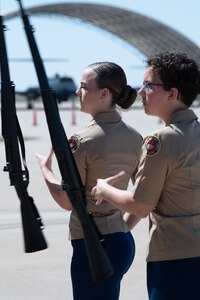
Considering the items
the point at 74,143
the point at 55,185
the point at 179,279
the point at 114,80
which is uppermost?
the point at 114,80

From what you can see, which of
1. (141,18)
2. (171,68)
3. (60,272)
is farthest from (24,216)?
(141,18)

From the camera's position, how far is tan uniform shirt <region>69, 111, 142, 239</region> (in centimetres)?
393

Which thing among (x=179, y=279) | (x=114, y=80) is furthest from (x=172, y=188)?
(x=114, y=80)

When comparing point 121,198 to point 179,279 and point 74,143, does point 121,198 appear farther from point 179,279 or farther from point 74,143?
point 74,143

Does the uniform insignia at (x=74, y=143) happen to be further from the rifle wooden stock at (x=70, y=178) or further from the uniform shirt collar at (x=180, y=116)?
the rifle wooden stock at (x=70, y=178)

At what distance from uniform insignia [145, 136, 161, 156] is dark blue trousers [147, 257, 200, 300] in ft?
1.44

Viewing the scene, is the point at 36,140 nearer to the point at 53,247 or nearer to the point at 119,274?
the point at 53,247

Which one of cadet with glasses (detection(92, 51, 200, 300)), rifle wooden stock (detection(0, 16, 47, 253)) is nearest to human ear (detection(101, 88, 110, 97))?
cadet with glasses (detection(92, 51, 200, 300))

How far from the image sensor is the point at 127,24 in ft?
304

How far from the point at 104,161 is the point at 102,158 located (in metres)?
0.02

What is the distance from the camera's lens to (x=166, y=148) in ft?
10.7

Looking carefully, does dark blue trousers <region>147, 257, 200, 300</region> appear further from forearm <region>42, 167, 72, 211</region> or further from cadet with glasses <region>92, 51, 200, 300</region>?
forearm <region>42, 167, 72, 211</region>

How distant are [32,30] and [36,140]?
2042cm

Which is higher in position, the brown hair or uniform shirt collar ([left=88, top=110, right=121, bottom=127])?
the brown hair
